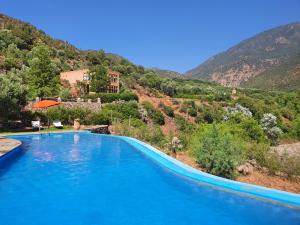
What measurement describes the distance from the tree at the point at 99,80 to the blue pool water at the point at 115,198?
37648 millimetres

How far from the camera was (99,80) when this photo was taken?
2074 inches

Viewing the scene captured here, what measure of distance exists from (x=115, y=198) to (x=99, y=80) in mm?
44107

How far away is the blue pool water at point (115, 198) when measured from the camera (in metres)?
8.06

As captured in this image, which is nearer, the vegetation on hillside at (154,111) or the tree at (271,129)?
the vegetation on hillside at (154,111)

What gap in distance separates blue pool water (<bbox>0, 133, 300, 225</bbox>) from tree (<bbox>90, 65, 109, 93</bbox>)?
37648 mm

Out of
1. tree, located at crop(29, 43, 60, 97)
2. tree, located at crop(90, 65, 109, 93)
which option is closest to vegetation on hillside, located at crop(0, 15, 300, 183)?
Answer: tree, located at crop(29, 43, 60, 97)

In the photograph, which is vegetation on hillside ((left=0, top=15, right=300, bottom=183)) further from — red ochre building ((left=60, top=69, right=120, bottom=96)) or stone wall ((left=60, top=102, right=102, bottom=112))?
red ochre building ((left=60, top=69, right=120, bottom=96))

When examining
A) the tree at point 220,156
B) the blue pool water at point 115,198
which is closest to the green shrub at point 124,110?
the blue pool water at point 115,198

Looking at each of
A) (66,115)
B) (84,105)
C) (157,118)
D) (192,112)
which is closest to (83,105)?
(84,105)

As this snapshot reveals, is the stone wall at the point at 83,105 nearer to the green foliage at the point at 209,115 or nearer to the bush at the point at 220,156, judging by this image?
the green foliage at the point at 209,115

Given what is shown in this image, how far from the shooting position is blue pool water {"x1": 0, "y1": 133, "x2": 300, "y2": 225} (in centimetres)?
806

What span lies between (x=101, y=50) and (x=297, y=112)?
158ft

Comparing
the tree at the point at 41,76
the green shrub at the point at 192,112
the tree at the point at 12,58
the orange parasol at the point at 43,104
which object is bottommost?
the green shrub at the point at 192,112

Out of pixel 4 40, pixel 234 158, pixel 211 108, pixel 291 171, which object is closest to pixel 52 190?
pixel 234 158
